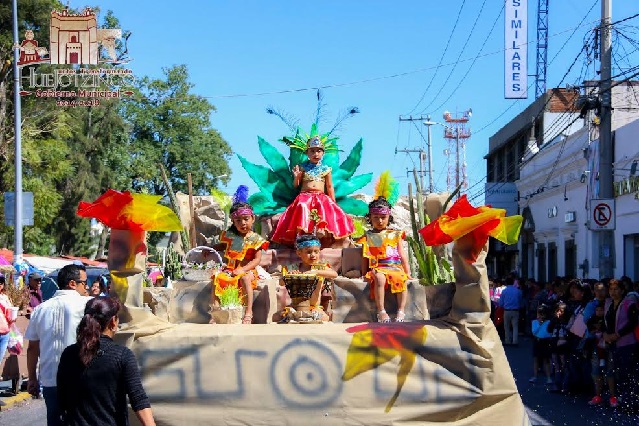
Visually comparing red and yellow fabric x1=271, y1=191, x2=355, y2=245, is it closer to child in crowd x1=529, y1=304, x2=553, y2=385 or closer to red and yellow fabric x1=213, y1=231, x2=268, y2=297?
red and yellow fabric x1=213, y1=231, x2=268, y2=297

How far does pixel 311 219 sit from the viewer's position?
8547mm

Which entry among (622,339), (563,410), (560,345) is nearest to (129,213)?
(622,339)

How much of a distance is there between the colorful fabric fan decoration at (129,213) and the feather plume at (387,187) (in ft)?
→ 12.2

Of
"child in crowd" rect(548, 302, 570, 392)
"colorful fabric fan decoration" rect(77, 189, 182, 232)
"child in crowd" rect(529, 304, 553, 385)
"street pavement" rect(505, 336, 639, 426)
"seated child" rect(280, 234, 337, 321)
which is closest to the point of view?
"colorful fabric fan decoration" rect(77, 189, 182, 232)

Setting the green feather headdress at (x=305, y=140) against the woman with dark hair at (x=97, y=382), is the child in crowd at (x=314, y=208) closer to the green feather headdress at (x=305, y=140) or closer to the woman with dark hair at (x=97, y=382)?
the green feather headdress at (x=305, y=140)

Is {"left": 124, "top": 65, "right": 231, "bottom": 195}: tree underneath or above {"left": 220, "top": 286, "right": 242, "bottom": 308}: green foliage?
above

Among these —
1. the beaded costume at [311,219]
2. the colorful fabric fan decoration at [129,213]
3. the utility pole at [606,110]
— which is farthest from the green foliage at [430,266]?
the utility pole at [606,110]

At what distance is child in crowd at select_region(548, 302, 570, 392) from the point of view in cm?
1331

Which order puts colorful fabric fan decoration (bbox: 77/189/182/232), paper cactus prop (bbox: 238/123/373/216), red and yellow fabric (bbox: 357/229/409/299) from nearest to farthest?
1. colorful fabric fan decoration (bbox: 77/189/182/232)
2. red and yellow fabric (bbox: 357/229/409/299)
3. paper cactus prop (bbox: 238/123/373/216)

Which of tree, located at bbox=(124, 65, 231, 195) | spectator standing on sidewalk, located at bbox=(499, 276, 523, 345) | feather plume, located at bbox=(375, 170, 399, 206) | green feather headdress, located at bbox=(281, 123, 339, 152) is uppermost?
tree, located at bbox=(124, 65, 231, 195)

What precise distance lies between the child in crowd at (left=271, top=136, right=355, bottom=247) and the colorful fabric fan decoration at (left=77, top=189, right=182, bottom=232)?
9.43ft

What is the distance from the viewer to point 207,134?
45.7m

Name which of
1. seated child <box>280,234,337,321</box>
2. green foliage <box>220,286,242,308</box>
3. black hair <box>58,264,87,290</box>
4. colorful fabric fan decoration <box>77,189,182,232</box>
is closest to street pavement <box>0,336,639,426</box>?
black hair <box>58,264,87,290</box>

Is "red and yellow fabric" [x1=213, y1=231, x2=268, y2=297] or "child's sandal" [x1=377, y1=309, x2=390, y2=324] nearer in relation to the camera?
"child's sandal" [x1=377, y1=309, x2=390, y2=324]
